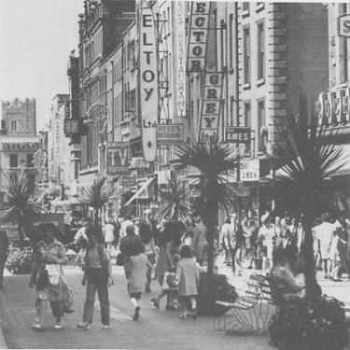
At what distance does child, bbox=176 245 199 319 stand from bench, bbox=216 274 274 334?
0.35 meters

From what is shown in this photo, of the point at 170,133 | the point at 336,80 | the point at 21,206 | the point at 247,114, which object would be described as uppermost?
the point at 336,80

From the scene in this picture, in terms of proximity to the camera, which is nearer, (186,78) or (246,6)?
(186,78)

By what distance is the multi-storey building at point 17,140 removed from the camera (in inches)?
544

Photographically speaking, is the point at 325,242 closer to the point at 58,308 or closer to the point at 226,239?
the point at 226,239

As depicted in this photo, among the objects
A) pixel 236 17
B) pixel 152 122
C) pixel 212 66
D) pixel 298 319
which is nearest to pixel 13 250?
pixel 152 122

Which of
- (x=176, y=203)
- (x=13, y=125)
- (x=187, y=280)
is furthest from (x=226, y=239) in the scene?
(x=13, y=125)

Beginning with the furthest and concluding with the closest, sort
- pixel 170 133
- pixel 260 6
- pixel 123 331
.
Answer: pixel 260 6 < pixel 170 133 < pixel 123 331

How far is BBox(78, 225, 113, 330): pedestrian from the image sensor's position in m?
13.8

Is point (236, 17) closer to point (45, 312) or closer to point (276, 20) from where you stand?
point (276, 20)

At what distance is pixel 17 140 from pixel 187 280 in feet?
9.19

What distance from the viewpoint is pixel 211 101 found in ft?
63.2

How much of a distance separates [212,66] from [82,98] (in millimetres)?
3916

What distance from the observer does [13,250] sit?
66.1 feet

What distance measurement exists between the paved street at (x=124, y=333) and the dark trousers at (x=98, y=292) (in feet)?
0.62
